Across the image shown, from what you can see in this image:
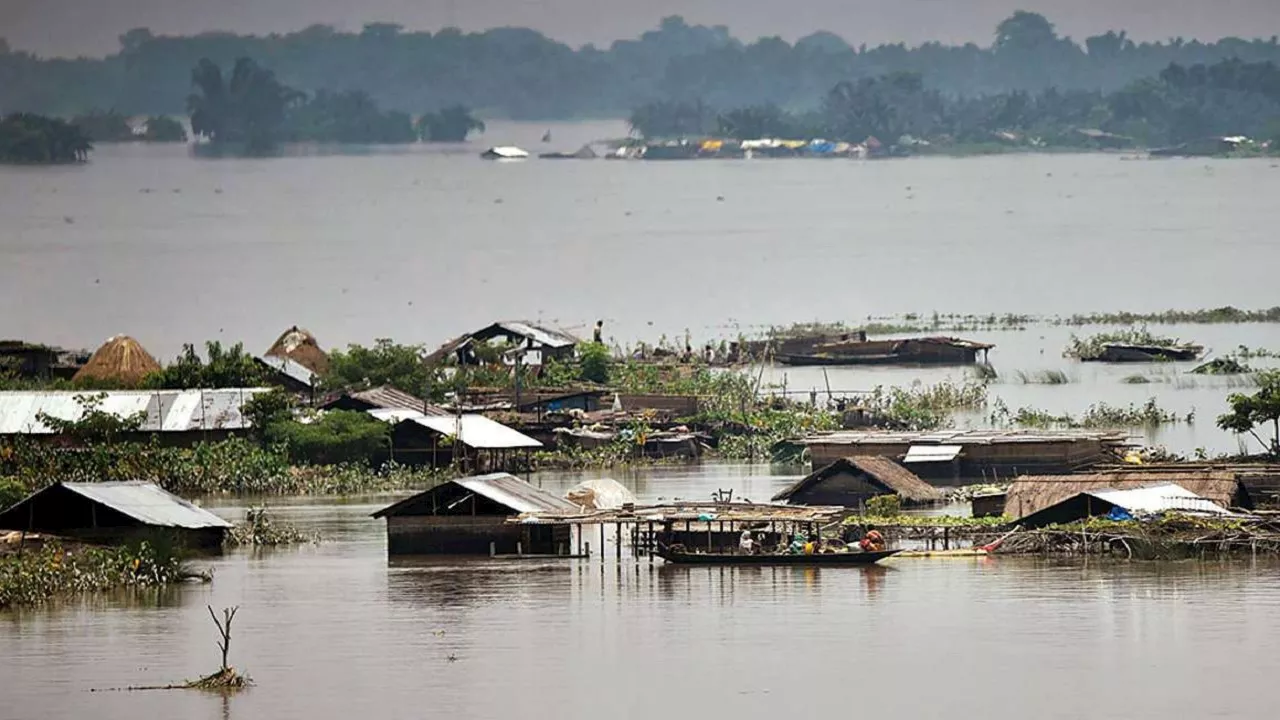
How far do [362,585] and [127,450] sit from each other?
5.84m

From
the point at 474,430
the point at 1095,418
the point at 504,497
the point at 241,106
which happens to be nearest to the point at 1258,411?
the point at 1095,418

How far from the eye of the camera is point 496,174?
102062mm

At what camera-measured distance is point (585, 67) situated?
126 meters

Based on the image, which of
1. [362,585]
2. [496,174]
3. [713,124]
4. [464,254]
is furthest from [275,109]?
[362,585]

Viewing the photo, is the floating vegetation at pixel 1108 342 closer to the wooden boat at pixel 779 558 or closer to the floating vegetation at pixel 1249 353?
the floating vegetation at pixel 1249 353

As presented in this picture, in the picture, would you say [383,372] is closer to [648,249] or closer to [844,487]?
[844,487]

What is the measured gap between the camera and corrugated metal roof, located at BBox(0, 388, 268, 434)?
81.4 ft

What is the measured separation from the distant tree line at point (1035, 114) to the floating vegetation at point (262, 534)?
262ft

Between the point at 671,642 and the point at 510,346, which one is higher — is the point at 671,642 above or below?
below

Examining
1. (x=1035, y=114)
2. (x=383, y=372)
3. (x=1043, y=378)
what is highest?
(x=1035, y=114)

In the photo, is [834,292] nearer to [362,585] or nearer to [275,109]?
[362,585]

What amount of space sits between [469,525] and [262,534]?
2068 mm

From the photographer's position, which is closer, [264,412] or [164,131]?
[264,412]

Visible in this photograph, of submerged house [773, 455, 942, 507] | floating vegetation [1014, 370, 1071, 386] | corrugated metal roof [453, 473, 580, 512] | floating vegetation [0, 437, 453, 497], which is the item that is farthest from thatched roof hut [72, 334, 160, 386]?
floating vegetation [1014, 370, 1071, 386]
